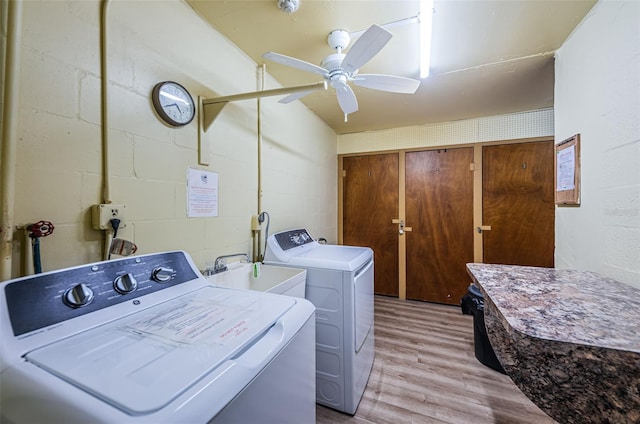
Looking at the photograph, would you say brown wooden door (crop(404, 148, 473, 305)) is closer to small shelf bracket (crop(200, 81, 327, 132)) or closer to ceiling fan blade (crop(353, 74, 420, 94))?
ceiling fan blade (crop(353, 74, 420, 94))

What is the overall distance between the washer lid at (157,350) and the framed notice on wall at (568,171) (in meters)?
1.79

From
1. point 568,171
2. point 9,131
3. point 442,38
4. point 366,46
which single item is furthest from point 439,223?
point 9,131

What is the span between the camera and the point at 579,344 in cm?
60

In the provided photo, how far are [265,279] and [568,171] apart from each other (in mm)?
1950

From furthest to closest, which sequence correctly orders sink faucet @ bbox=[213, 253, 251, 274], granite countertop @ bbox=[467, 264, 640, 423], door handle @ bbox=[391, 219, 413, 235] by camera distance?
door handle @ bbox=[391, 219, 413, 235]
sink faucet @ bbox=[213, 253, 251, 274]
granite countertop @ bbox=[467, 264, 640, 423]

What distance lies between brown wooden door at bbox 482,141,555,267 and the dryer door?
1.95 m

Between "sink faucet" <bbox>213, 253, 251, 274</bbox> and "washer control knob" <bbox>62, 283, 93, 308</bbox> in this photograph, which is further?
"sink faucet" <bbox>213, 253, 251, 274</bbox>

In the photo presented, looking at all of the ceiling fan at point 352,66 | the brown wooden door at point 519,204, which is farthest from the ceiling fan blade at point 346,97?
the brown wooden door at point 519,204

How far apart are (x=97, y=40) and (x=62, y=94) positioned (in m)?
0.27

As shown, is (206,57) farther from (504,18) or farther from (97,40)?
(504,18)

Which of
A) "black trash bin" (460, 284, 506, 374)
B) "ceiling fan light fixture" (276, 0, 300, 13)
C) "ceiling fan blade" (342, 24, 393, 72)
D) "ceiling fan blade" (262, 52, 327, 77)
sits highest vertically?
"ceiling fan light fixture" (276, 0, 300, 13)

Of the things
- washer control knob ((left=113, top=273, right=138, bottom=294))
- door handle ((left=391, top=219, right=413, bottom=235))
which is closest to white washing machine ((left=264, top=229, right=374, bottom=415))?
washer control knob ((left=113, top=273, right=138, bottom=294))

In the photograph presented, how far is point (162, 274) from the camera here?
990mm

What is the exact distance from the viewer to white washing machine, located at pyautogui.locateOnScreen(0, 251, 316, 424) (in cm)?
46
